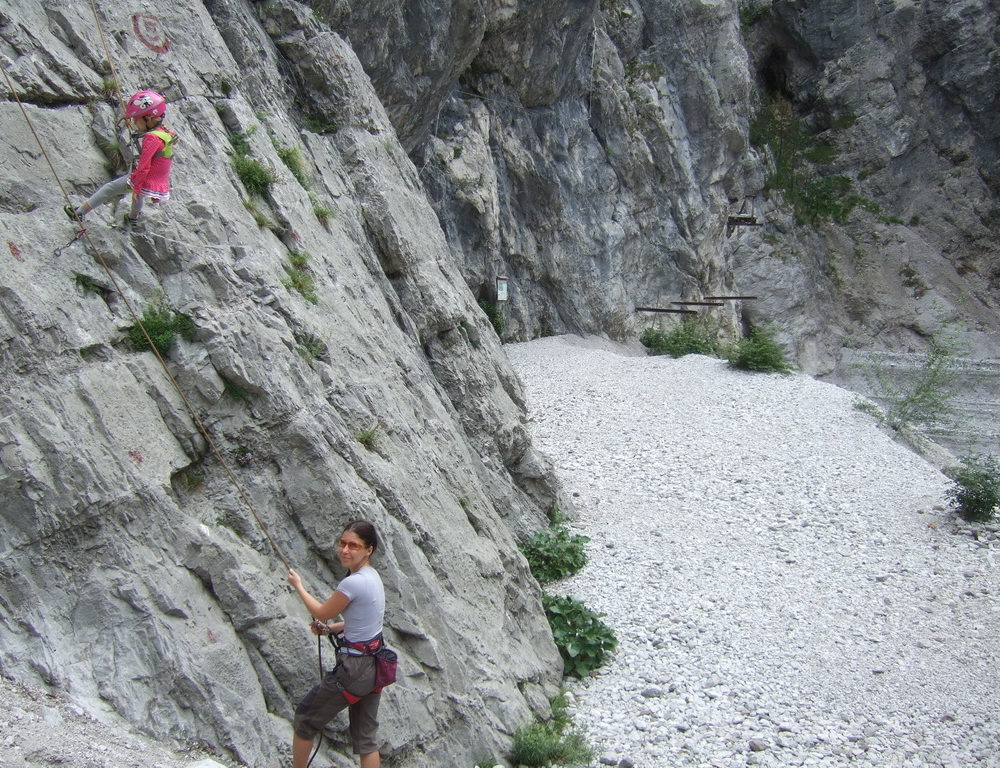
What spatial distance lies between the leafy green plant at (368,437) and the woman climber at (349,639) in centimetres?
198

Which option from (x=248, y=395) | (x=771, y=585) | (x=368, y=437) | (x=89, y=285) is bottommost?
(x=771, y=585)

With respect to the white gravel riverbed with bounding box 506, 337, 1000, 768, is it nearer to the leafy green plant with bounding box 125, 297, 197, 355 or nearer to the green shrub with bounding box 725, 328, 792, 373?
the green shrub with bounding box 725, 328, 792, 373

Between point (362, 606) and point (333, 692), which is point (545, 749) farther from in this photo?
point (362, 606)

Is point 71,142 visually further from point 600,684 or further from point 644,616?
point 644,616

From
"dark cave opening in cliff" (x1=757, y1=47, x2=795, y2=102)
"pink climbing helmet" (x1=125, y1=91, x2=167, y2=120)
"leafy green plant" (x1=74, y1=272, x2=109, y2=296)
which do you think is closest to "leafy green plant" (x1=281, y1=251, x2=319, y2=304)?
"leafy green plant" (x1=74, y1=272, x2=109, y2=296)

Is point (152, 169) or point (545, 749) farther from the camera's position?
point (545, 749)

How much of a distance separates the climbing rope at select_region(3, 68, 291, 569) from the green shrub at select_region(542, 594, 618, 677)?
3915mm

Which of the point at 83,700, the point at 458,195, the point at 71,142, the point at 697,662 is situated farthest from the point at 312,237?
the point at 458,195

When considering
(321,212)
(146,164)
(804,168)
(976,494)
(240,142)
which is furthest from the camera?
(804,168)

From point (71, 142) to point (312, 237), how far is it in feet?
8.13

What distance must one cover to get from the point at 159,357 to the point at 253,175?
2.54 m

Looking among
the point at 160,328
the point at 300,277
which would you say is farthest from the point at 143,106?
the point at 300,277

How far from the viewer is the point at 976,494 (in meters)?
12.4

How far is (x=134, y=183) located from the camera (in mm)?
6211
